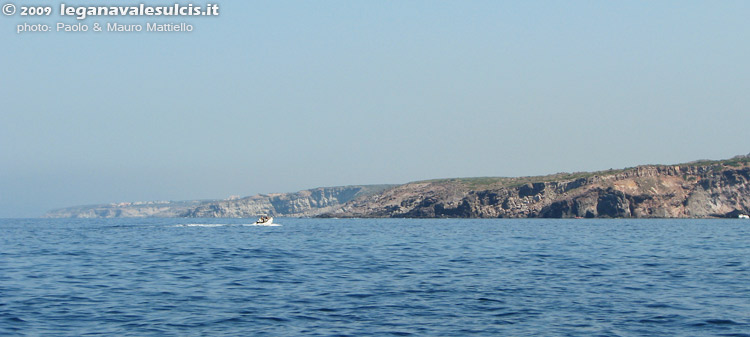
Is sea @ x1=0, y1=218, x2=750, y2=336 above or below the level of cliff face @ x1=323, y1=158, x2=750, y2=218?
below

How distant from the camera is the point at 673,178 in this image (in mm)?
190500

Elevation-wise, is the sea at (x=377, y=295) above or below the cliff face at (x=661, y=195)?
below

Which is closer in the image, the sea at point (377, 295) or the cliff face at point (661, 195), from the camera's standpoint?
the sea at point (377, 295)

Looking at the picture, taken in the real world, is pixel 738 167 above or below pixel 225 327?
above

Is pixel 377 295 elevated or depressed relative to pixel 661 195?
depressed

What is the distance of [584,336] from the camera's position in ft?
65.0

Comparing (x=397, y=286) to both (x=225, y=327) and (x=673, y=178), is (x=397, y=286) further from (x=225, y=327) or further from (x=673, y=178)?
(x=673, y=178)

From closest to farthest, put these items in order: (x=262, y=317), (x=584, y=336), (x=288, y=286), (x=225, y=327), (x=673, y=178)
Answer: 1. (x=584, y=336)
2. (x=225, y=327)
3. (x=262, y=317)
4. (x=288, y=286)
5. (x=673, y=178)

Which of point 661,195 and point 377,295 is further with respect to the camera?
point 661,195

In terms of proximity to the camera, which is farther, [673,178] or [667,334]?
[673,178]

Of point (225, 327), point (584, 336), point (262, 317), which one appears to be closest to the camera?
point (584, 336)

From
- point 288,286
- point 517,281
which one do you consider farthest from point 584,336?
point 288,286

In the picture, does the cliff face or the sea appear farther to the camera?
the cliff face

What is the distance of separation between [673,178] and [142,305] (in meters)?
188
